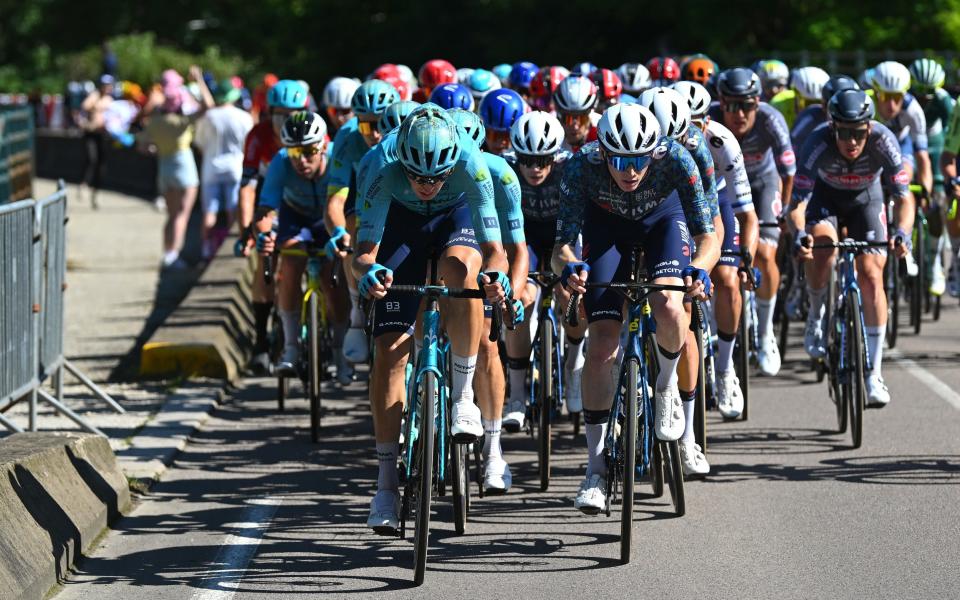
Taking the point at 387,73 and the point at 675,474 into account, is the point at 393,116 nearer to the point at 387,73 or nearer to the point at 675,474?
the point at 675,474

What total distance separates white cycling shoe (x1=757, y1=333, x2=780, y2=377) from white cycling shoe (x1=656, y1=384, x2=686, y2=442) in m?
3.28

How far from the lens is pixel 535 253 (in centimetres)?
1032

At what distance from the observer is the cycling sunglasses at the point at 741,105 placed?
11.4 m

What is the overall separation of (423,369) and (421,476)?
0.49m

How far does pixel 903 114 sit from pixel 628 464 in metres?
7.10

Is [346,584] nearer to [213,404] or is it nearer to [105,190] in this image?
[213,404]

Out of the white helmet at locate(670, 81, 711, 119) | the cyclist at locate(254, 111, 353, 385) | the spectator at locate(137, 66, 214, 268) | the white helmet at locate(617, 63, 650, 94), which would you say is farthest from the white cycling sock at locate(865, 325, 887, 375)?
the spectator at locate(137, 66, 214, 268)

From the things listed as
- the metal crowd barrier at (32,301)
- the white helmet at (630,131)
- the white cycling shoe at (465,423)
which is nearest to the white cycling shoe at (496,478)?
the white cycling shoe at (465,423)

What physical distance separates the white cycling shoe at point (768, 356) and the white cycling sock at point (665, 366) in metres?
3.29

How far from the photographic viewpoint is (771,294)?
11.6m

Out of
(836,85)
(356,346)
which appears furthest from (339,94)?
(836,85)

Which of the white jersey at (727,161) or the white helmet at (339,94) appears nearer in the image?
the white jersey at (727,161)

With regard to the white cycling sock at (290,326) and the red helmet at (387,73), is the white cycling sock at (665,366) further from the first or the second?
the red helmet at (387,73)

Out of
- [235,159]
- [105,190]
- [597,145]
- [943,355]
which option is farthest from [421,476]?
[105,190]
